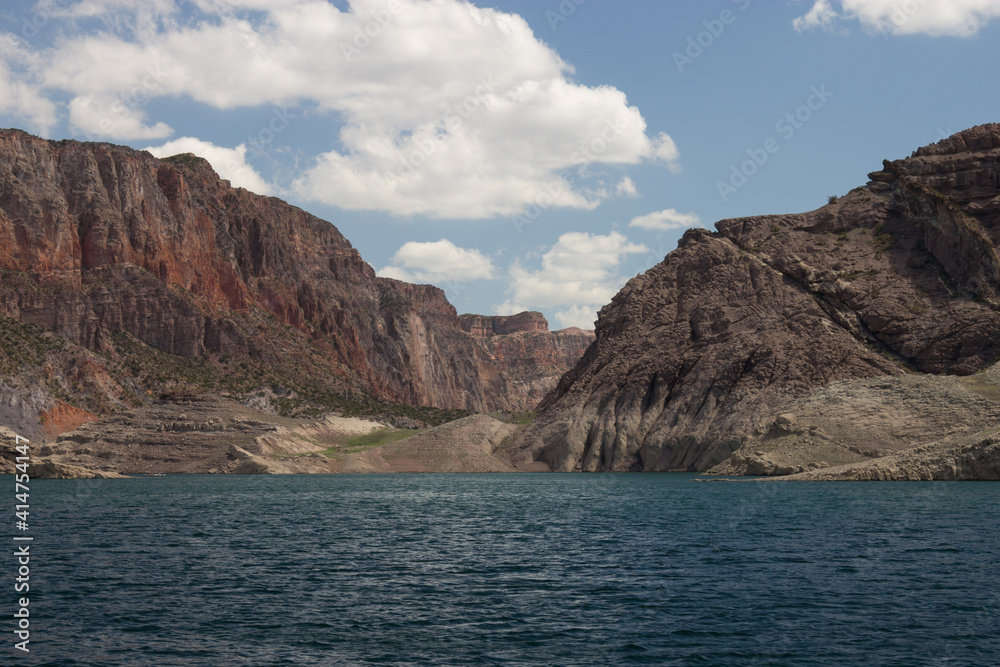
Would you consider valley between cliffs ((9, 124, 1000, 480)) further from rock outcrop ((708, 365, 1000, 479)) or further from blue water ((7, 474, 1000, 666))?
Result: blue water ((7, 474, 1000, 666))

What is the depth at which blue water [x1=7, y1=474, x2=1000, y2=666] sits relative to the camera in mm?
26784

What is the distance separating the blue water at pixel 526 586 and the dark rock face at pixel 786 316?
70703mm

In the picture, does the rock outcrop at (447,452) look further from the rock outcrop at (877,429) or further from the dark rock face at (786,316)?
the rock outcrop at (877,429)

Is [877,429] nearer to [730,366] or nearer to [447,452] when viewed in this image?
[730,366]

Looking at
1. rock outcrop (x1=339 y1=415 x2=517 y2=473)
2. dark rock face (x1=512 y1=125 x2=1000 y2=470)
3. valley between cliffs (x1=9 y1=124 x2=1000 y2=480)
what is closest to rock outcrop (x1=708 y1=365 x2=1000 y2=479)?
valley between cliffs (x1=9 y1=124 x2=1000 y2=480)

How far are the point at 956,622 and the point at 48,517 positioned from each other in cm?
5874

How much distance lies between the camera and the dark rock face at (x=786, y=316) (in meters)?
136

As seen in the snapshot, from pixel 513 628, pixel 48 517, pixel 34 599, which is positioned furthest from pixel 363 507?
pixel 513 628

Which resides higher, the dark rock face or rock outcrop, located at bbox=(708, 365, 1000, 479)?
the dark rock face

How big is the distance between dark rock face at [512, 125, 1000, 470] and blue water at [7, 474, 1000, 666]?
232 feet

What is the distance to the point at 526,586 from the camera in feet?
121

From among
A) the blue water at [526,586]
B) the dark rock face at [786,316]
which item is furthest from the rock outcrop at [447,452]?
the blue water at [526,586]

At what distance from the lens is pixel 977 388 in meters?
112

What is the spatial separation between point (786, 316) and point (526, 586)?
119m
